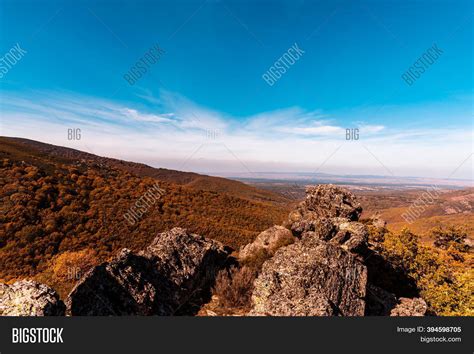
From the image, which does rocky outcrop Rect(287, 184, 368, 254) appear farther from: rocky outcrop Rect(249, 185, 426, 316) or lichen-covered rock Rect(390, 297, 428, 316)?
lichen-covered rock Rect(390, 297, 428, 316)

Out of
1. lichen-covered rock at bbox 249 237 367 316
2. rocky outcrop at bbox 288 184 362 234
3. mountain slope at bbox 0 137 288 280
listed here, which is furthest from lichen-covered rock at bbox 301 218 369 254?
mountain slope at bbox 0 137 288 280

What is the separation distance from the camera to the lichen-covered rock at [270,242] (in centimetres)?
1299

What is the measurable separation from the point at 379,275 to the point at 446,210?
138204 millimetres

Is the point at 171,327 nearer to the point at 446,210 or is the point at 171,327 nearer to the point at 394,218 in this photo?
the point at 394,218

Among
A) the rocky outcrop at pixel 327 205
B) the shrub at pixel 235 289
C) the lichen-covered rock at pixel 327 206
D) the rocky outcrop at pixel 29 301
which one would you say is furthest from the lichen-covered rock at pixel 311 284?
the rocky outcrop at pixel 327 205

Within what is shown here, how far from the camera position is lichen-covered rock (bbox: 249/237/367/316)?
7841 mm

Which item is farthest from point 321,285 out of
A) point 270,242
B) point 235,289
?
point 270,242

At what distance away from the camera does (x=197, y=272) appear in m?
11.0

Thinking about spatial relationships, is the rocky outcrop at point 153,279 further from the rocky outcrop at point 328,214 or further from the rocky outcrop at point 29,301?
the rocky outcrop at point 328,214

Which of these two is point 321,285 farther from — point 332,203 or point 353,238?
point 332,203

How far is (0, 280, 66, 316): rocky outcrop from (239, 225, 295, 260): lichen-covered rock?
7869 mm

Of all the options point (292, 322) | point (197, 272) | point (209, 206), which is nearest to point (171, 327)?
point (292, 322)

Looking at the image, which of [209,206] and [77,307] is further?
[209,206]

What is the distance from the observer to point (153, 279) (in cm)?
962
